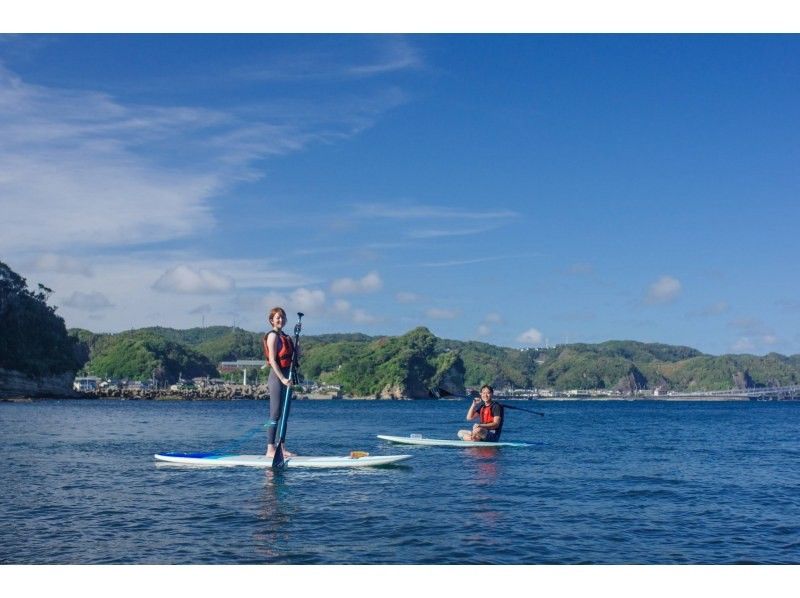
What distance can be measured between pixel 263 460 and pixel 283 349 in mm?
5359

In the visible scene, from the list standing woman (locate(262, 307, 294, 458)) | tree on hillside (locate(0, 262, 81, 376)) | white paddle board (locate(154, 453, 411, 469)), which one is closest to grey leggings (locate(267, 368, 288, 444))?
standing woman (locate(262, 307, 294, 458))

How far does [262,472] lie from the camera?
26281 mm

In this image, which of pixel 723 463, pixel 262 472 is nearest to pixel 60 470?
pixel 262 472

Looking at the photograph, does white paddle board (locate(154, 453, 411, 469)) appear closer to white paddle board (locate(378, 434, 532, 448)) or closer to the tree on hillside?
white paddle board (locate(378, 434, 532, 448))

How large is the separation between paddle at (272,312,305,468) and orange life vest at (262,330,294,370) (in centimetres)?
16

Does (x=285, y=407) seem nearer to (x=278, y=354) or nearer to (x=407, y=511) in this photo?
(x=278, y=354)

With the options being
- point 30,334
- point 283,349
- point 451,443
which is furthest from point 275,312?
point 30,334

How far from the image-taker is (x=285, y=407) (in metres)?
24.4

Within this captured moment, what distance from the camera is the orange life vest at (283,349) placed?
2331 centimetres

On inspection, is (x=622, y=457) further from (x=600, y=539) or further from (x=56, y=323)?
(x=56, y=323)

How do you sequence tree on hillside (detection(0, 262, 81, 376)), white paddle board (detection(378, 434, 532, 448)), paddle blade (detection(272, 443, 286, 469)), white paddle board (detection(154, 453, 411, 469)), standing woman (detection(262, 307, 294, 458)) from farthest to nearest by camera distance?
tree on hillside (detection(0, 262, 81, 376))
white paddle board (detection(378, 434, 532, 448))
white paddle board (detection(154, 453, 411, 469))
paddle blade (detection(272, 443, 286, 469))
standing woman (detection(262, 307, 294, 458))

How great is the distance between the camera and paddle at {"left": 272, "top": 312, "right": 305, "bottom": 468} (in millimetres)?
23859

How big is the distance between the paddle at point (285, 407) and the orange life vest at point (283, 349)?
16 cm

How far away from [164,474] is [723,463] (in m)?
23.2
